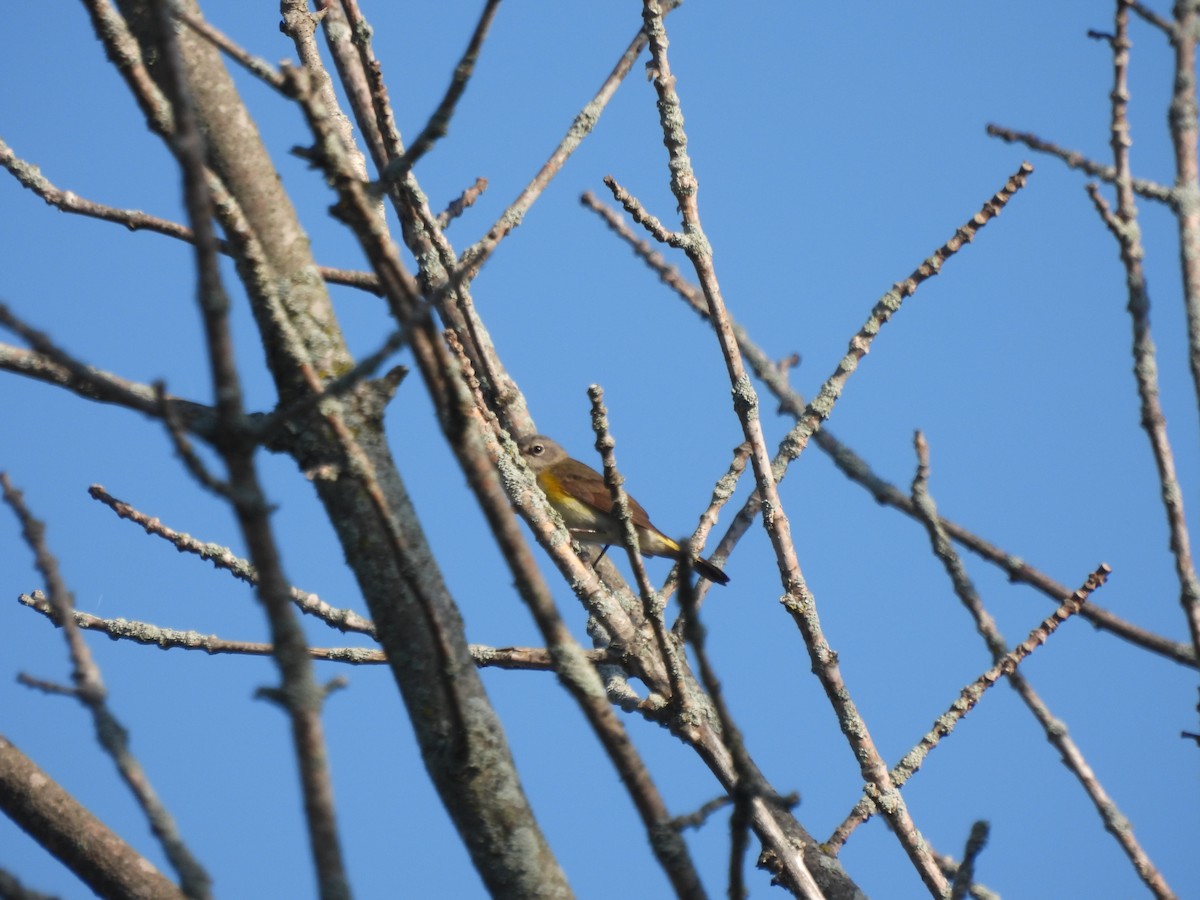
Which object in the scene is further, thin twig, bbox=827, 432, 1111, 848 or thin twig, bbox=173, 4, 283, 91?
thin twig, bbox=827, 432, 1111, 848

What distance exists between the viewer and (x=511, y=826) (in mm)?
2457

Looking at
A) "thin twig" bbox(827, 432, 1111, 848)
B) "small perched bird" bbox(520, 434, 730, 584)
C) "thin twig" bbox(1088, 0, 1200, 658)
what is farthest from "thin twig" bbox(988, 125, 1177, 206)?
"small perched bird" bbox(520, 434, 730, 584)


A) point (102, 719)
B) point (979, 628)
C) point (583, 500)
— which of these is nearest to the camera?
point (102, 719)

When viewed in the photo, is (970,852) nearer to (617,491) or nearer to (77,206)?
(617,491)

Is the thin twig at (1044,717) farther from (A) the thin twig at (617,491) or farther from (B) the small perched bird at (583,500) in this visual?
(B) the small perched bird at (583,500)

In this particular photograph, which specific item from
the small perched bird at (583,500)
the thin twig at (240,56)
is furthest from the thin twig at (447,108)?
the small perched bird at (583,500)

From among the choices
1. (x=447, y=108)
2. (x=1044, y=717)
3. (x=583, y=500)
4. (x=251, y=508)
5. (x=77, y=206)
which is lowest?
(x=251, y=508)

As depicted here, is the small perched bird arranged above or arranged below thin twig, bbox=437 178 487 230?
above

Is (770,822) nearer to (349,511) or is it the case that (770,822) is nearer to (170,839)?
(349,511)

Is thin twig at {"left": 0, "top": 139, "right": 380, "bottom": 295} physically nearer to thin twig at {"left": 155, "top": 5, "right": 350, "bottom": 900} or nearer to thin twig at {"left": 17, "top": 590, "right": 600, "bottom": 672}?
thin twig at {"left": 17, "top": 590, "right": 600, "bottom": 672}

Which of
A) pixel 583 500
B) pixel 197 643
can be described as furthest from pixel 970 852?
pixel 583 500

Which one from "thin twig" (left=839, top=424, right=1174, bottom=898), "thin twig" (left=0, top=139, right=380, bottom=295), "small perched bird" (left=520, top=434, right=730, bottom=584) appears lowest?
"thin twig" (left=839, top=424, right=1174, bottom=898)

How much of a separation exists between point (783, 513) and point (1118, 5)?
169 cm

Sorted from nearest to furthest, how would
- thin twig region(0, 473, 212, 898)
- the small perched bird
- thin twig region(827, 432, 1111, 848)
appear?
1. thin twig region(0, 473, 212, 898)
2. thin twig region(827, 432, 1111, 848)
3. the small perched bird
